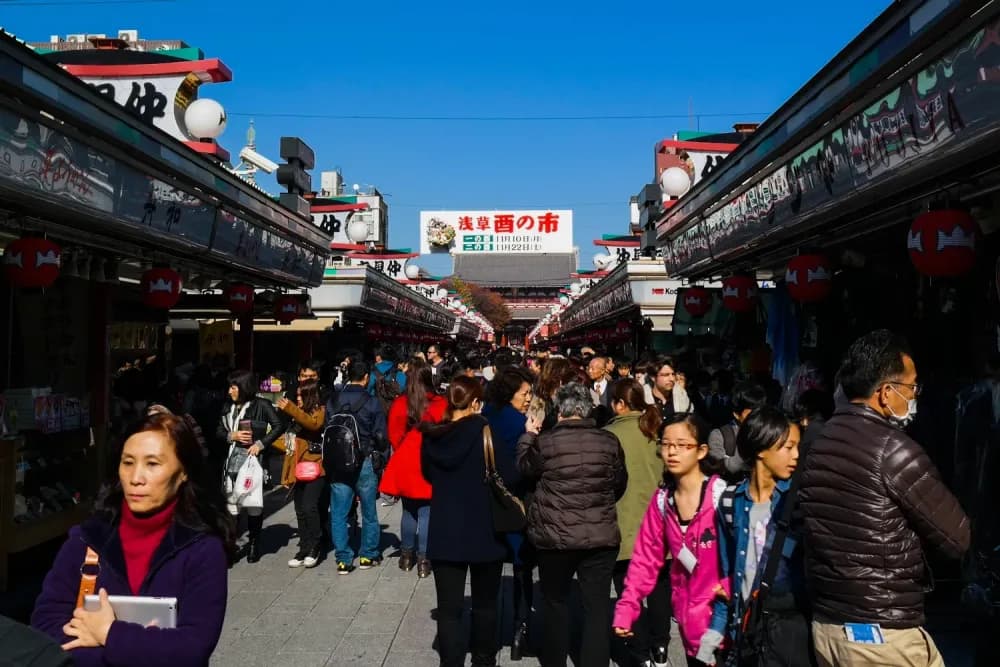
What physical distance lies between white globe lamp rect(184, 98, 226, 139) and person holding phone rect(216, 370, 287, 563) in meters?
3.09

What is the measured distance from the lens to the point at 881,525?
105 inches

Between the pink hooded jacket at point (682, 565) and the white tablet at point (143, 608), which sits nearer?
the white tablet at point (143, 608)

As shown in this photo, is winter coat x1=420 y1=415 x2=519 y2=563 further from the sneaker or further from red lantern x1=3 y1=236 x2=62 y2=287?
red lantern x1=3 y1=236 x2=62 y2=287

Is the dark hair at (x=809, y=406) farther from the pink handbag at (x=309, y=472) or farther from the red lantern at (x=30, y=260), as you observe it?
the red lantern at (x=30, y=260)

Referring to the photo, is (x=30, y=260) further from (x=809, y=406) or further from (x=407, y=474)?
(x=809, y=406)

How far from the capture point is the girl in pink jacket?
3.61 metres

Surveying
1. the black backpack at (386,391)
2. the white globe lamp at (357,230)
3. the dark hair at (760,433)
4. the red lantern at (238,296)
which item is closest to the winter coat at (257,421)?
the black backpack at (386,391)

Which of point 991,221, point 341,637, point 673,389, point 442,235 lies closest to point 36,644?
point 341,637

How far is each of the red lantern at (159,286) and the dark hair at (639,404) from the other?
16.4 feet

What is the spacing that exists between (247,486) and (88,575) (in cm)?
501

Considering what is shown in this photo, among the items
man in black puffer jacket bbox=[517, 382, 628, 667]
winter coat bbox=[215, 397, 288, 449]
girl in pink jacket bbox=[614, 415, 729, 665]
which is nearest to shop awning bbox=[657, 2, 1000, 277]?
girl in pink jacket bbox=[614, 415, 729, 665]

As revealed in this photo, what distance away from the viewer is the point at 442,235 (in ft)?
248

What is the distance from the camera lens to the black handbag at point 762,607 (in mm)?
3115

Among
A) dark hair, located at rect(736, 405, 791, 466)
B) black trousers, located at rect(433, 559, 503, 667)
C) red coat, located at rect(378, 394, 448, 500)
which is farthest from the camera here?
red coat, located at rect(378, 394, 448, 500)
